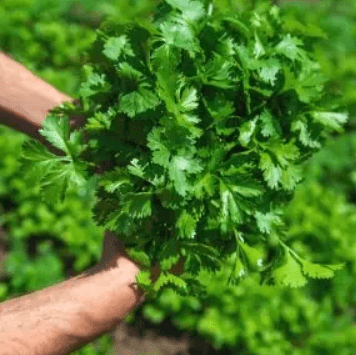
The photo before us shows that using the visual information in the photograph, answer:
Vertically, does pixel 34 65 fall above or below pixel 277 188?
above

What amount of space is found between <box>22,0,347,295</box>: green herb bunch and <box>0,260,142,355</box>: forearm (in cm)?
10

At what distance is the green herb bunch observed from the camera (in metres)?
1.65

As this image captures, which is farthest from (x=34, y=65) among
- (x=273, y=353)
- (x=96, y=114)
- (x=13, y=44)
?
(x=96, y=114)

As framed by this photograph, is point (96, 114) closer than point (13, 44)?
Yes

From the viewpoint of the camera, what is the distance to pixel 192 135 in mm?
1641

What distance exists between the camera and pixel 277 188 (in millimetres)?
1746

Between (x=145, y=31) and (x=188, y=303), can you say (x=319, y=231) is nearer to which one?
(x=188, y=303)

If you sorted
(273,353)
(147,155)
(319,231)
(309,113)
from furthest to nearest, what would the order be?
(319,231), (273,353), (309,113), (147,155)

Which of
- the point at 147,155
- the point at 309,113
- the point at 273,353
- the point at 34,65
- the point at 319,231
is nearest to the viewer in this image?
the point at 147,155

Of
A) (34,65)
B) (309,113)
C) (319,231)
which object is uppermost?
(34,65)

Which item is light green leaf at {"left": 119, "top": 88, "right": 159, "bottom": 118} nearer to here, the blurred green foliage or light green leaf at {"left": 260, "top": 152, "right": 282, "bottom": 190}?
light green leaf at {"left": 260, "top": 152, "right": 282, "bottom": 190}

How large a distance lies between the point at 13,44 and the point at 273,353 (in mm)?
2049

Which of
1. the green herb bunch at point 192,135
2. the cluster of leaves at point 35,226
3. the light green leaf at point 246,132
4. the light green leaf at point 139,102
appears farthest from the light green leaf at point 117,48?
the cluster of leaves at point 35,226

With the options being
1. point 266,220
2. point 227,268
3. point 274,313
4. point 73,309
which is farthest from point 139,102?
point 274,313
